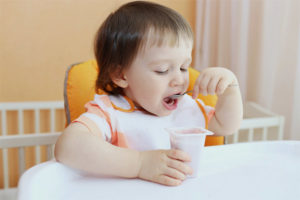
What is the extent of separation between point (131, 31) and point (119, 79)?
12 cm

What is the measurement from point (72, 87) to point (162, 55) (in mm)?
441

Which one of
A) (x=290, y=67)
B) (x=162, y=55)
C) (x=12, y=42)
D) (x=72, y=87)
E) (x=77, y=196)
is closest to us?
(x=77, y=196)

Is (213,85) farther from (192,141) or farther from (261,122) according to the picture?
(261,122)

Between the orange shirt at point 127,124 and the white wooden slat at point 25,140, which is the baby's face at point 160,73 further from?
the white wooden slat at point 25,140

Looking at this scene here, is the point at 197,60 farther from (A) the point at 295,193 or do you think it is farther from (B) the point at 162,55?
(A) the point at 295,193

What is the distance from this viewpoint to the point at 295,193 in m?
0.55

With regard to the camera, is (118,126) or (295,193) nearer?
(295,193)

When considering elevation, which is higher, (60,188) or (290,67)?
(290,67)

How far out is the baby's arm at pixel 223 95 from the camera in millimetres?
681

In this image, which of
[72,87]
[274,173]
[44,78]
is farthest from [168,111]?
[44,78]

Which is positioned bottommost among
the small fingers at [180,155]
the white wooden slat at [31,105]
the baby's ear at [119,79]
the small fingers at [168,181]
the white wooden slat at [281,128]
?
the white wooden slat at [31,105]

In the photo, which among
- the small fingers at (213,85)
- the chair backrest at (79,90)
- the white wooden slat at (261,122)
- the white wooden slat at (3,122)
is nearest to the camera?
the small fingers at (213,85)

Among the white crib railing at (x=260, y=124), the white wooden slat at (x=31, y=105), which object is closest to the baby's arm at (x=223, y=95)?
the white crib railing at (x=260, y=124)

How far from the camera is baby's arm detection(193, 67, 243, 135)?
0.68 metres
